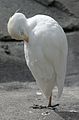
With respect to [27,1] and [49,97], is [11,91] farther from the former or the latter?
[27,1]

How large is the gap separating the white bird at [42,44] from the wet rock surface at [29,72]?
0.55 meters

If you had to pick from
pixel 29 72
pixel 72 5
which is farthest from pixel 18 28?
pixel 72 5

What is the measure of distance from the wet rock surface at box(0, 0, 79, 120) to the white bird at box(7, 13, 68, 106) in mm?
553

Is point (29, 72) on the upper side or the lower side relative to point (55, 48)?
lower

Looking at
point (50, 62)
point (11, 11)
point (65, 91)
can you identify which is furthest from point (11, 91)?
point (11, 11)

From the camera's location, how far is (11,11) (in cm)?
1173

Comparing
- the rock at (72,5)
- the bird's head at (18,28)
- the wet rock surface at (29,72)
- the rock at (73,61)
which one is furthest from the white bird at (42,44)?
the rock at (72,5)

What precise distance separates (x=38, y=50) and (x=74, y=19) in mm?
5777

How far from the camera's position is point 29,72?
9.38 m

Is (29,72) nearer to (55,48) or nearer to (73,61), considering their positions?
(73,61)

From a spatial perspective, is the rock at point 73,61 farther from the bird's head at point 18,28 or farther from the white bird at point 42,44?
the bird's head at point 18,28

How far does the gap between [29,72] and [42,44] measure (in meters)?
3.31

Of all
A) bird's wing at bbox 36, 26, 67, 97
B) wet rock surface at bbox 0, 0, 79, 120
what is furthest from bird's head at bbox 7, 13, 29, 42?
wet rock surface at bbox 0, 0, 79, 120

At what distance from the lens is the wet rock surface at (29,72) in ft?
21.2
